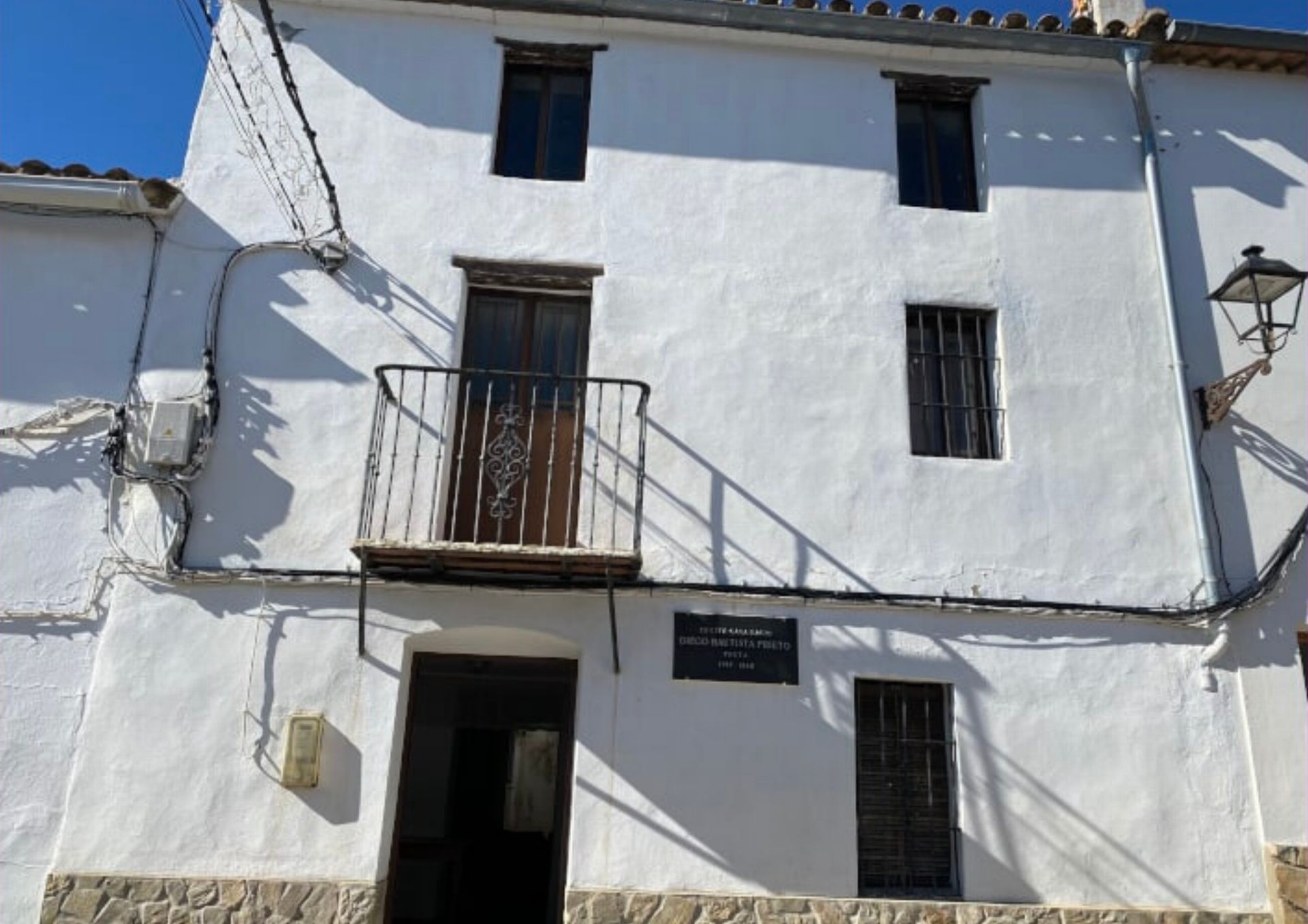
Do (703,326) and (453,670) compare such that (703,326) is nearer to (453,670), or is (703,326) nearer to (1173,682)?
(453,670)

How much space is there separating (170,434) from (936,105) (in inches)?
246

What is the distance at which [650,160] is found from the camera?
746 centimetres

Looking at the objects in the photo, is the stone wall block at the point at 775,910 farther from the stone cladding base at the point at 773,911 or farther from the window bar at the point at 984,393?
the window bar at the point at 984,393

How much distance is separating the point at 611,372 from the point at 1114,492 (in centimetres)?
357

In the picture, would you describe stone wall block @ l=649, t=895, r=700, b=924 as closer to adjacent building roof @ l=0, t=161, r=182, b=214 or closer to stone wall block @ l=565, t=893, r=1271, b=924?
stone wall block @ l=565, t=893, r=1271, b=924

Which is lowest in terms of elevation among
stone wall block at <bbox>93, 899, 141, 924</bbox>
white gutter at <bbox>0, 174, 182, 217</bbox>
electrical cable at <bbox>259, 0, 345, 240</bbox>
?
stone wall block at <bbox>93, 899, 141, 924</bbox>

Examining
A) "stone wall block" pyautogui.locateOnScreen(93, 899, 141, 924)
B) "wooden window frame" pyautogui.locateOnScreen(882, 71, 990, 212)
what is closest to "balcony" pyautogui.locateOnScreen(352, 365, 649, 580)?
"stone wall block" pyautogui.locateOnScreen(93, 899, 141, 924)

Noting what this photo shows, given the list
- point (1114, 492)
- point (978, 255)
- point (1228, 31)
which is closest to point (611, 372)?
point (978, 255)

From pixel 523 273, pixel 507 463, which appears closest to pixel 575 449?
pixel 507 463

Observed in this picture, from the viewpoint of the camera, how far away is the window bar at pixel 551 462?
6531 millimetres

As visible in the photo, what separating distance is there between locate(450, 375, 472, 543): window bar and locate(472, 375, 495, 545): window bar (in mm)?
109

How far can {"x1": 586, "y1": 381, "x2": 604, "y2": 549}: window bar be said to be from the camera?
21.4 feet

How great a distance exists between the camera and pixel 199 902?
574cm

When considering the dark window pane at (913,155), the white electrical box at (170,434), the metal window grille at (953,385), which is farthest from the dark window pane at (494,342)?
the dark window pane at (913,155)
